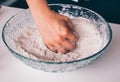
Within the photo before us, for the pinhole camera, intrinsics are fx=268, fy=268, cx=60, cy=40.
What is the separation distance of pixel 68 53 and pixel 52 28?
0.26 feet

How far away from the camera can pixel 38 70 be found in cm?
68

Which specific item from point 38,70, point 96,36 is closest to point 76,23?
point 96,36

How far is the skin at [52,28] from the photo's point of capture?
65 cm

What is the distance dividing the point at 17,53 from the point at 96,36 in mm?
233

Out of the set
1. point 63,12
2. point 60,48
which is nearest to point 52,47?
point 60,48

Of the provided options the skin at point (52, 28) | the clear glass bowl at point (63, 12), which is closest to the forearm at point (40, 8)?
the skin at point (52, 28)

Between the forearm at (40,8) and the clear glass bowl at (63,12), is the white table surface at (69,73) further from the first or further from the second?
the forearm at (40,8)

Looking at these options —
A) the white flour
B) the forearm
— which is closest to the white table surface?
the white flour

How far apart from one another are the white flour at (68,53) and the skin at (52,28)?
0.02 m

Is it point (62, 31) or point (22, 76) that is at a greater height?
point (62, 31)

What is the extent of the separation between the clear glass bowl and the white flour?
16 mm

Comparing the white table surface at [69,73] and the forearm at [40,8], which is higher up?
the forearm at [40,8]

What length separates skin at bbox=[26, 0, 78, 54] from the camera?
2.12 ft

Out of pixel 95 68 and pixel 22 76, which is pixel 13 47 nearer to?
pixel 22 76
